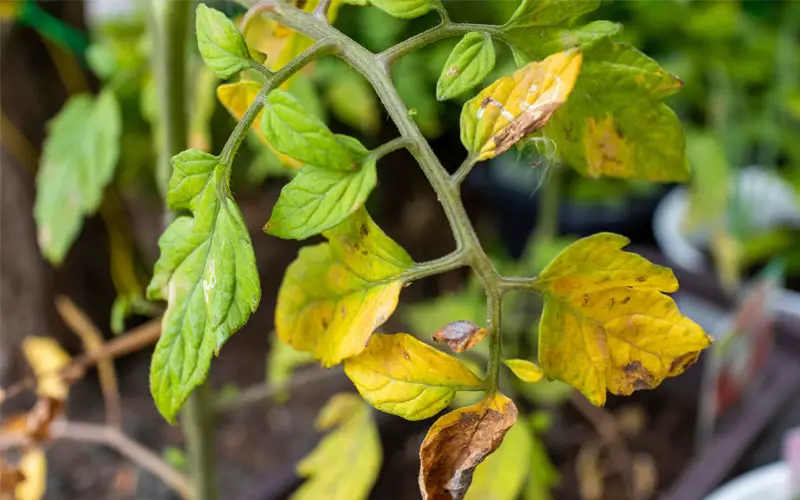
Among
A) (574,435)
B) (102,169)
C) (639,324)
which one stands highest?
(639,324)

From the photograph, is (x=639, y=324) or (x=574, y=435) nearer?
(x=639, y=324)

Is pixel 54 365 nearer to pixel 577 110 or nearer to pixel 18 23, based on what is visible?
pixel 18 23

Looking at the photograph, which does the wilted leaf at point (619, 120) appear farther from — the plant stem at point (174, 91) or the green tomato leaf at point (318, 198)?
the plant stem at point (174, 91)

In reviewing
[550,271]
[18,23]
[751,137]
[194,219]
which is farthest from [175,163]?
[751,137]

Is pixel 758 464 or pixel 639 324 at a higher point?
pixel 639 324

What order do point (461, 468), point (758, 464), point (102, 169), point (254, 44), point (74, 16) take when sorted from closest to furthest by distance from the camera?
1. point (461, 468)
2. point (254, 44)
3. point (102, 169)
4. point (758, 464)
5. point (74, 16)

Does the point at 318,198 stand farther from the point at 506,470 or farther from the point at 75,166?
the point at 75,166

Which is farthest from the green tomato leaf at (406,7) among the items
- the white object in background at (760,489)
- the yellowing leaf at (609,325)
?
the white object in background at (760,489)
